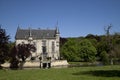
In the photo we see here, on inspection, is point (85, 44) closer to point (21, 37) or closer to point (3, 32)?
point (21, 37)

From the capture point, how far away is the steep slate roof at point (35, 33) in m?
71.4

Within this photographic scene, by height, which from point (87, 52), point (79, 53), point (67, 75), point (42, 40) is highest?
point (42, 40)

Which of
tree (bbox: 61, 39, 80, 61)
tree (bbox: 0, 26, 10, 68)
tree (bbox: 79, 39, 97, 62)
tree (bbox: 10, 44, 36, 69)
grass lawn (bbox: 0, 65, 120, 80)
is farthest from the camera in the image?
tree (bbox: 61, 39, 80, 61)

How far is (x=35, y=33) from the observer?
72438 millimetres

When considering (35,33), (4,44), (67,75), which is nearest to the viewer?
(67,75)

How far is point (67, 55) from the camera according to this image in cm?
7206

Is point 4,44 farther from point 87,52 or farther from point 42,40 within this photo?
point 87,52

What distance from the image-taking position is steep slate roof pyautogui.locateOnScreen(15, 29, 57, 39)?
71.4 metres

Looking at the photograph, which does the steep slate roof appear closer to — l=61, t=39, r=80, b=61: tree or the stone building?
the stone building

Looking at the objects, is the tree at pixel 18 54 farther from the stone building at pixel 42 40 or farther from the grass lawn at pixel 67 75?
the grass lawn at pixel 67 75

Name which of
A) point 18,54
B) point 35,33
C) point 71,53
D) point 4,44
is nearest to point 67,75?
point 4,44

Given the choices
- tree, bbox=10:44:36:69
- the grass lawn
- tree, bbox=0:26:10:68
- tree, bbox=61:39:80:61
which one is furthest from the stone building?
the grass lawn

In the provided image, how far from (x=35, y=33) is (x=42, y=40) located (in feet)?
10.7

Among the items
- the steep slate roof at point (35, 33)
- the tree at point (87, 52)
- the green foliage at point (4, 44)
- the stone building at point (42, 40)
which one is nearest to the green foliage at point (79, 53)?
the tree at point (87, 52)
